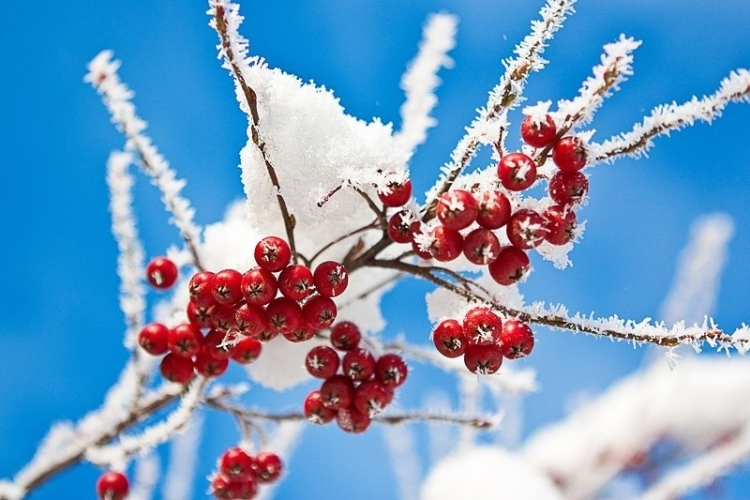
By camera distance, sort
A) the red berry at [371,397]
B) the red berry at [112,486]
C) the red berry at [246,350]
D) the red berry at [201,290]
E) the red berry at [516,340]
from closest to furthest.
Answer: the red berry at [516,340]
the red berry at [201,290]
the red berry at [371,397]
the red berry at [246,350]
the red berry at [112,486]

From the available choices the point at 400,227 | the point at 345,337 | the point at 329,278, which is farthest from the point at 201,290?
the point at 400,227

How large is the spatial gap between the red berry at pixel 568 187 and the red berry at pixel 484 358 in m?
0.41

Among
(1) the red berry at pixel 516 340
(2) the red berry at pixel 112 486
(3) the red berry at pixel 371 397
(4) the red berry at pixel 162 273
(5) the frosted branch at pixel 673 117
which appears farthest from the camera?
(2) the red berry at pixel 112 486

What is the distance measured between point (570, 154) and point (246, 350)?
118cm

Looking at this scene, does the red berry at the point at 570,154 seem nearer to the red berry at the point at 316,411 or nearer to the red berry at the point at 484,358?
the red berry at the point at 484,358

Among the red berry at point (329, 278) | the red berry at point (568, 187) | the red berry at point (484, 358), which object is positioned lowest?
the red berry at point (484, 358)

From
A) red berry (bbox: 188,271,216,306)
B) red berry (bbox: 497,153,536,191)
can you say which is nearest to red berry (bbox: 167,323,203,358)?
red berry (bbox: 188,271,216,306)

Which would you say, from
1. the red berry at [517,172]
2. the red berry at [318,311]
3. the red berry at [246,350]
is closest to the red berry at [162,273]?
the red berry at [246,350]

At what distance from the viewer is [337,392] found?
194cm

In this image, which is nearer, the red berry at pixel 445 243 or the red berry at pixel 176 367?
the red berry at pixel 445 243

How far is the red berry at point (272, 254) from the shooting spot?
1666 mm

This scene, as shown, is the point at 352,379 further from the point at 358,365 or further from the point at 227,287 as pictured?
the point at 227,287

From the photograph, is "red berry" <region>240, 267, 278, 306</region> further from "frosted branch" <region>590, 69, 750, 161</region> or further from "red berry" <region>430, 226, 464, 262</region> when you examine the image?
"frosted branch" <region>590, 69, 750, 161</region>

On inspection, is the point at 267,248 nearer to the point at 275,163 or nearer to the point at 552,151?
the point at 275,163
